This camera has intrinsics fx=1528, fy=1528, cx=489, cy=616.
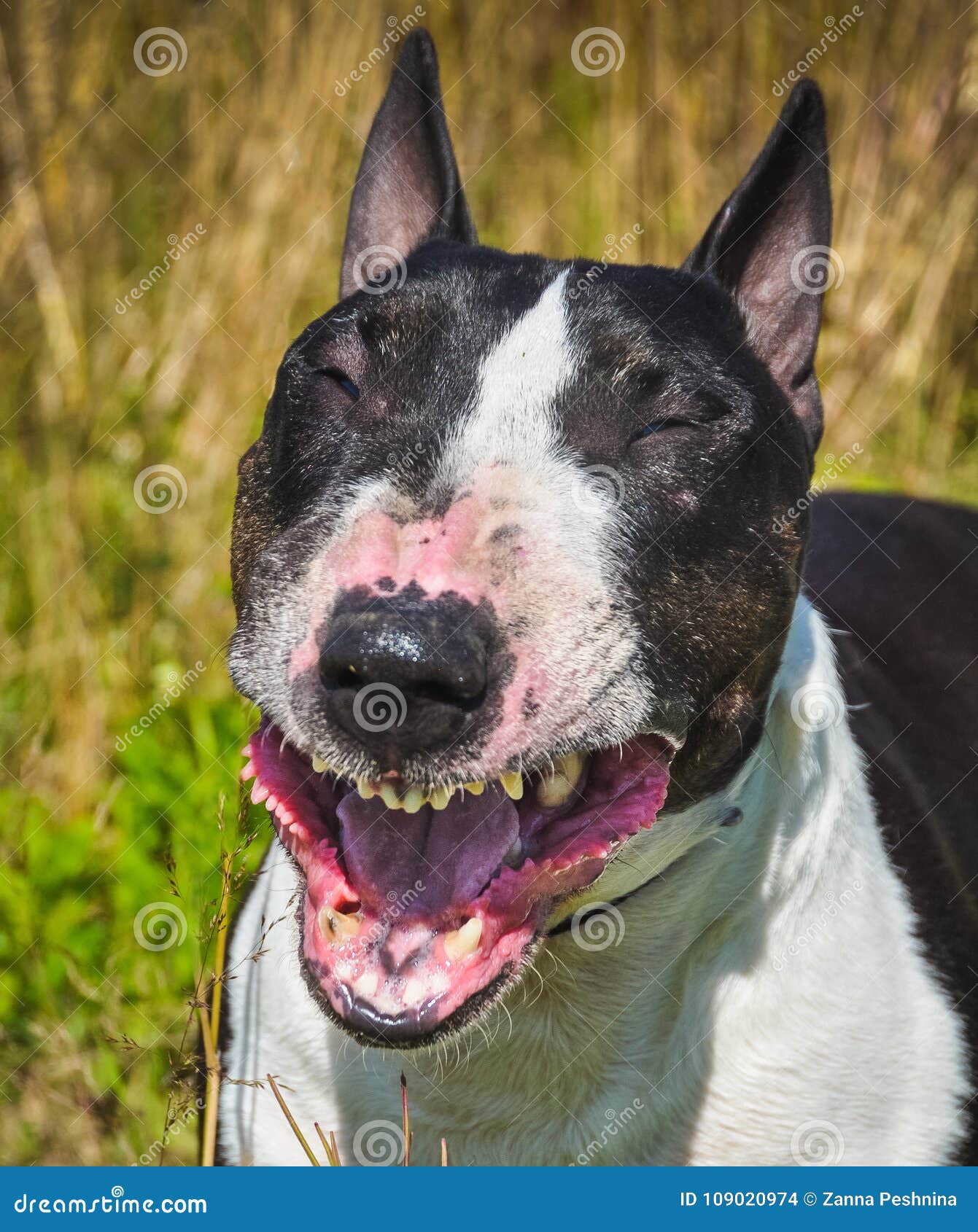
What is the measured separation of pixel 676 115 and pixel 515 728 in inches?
217

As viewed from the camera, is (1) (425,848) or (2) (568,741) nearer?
(2) (568,741)

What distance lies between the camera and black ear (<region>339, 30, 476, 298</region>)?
3.59 metres

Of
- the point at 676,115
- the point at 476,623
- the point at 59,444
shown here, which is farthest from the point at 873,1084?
the point at 676,115

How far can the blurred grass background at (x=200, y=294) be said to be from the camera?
14.6 ft

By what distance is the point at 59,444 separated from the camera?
6.26 m

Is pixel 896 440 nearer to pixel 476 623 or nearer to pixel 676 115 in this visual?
pixel 676 115

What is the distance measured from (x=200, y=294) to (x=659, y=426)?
4.09 metres

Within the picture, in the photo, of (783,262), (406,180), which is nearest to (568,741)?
(783,262)

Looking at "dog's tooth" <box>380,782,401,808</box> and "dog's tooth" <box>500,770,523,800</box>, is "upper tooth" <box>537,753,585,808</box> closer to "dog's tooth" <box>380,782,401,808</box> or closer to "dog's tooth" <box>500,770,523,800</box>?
"dog's tooth" <box>500,770,523,800</box>

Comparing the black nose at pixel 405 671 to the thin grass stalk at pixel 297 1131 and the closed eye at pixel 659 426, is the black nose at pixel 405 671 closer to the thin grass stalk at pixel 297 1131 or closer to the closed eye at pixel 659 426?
the closed eye at pixel 659 426

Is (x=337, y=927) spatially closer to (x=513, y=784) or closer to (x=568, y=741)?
(x=513, y=784)

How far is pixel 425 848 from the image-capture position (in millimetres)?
2816

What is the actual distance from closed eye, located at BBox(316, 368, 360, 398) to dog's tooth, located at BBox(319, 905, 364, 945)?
1.03 m

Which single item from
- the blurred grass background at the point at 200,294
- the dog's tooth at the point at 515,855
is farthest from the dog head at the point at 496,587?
the blurred grass background at the point at 200,294
